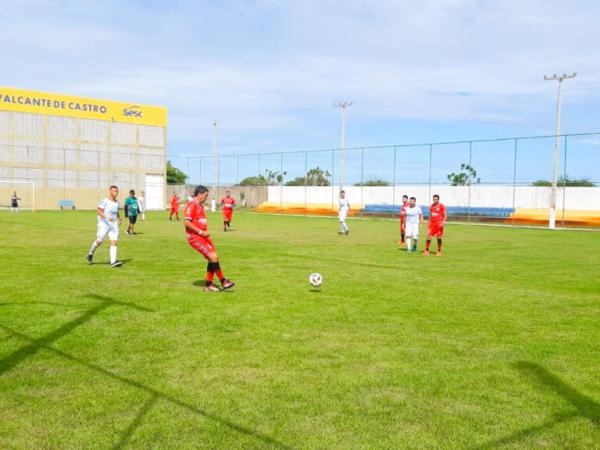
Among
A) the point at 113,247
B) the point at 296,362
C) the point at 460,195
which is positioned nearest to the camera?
the point at 296,362

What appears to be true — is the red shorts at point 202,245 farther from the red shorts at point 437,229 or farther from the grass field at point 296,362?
the red shorts at point 437,229

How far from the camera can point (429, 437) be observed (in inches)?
181

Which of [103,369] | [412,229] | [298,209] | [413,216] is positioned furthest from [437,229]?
[298,209]

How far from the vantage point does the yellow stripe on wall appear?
63.8m

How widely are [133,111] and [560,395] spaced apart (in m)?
72.3

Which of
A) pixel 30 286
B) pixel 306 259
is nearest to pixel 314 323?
pixel 30 286

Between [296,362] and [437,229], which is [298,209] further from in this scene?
[296,362]

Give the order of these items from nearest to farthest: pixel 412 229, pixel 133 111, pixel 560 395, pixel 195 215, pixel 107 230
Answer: pixel 560 395 → pixel 195 215 → pixel 107 230 → pixel 412 229 → pixel 133 111

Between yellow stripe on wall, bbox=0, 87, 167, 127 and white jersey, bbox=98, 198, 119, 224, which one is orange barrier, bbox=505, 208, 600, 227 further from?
yellow stripe on wall, bbox=0, 87, 167, 127

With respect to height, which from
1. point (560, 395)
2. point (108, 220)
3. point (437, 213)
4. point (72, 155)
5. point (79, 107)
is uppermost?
point (79, 107)

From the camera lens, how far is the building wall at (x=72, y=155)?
63312 millimetres

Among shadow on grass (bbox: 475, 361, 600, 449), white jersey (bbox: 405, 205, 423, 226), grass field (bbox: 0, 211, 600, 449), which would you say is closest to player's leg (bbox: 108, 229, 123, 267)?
grass field (bbox: 0, 211, 600, 449)

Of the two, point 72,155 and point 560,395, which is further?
point 72,155

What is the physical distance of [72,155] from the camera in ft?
219
